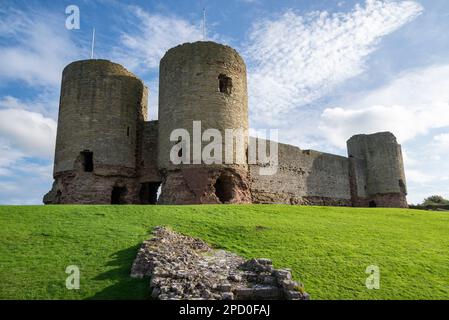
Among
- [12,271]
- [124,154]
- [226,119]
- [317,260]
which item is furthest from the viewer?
[124,154]

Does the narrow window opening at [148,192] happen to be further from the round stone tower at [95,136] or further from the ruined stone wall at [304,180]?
the ruined stone wall at [304,180]

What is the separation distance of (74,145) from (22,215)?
891 centimetres

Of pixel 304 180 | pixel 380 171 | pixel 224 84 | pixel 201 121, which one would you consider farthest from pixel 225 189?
pixel 380 171

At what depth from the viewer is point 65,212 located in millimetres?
13445

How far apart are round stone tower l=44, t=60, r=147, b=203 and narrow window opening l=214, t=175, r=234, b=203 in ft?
17.0

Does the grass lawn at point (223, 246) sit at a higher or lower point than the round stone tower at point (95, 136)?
lower

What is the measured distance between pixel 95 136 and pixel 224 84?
7413 mm

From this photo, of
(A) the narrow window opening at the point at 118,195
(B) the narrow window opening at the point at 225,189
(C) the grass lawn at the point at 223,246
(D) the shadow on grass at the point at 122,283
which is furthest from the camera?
(A) the narrow window opening at the point at 118,195

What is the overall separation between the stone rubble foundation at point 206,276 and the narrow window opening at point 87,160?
13.0m

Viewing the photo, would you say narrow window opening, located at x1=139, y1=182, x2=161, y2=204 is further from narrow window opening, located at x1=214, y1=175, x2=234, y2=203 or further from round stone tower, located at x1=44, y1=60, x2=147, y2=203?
narrow window opening, located at x1=214, y1=175, x2=234, y2=203

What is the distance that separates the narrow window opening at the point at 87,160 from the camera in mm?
21464

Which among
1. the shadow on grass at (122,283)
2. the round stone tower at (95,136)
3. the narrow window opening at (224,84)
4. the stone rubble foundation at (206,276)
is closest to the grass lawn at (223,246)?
the shadow on grass at (122,283)
